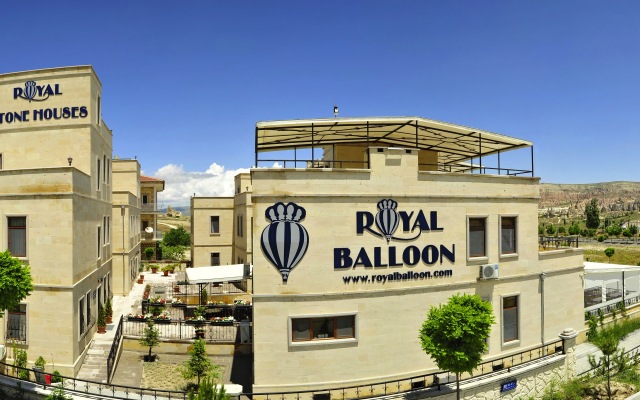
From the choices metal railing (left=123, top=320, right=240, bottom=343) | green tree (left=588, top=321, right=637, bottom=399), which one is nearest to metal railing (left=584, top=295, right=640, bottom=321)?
green tree (left=588, top=321, right=637, bottom=399)

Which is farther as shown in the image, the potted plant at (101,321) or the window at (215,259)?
the window at (215,259)

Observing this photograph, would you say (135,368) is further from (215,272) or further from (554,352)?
(554,352)

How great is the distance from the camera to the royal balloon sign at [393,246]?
15117mm

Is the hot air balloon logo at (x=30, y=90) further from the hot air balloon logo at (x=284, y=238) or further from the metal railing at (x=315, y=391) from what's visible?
the hot air balloon logo at (x=284, y=238)

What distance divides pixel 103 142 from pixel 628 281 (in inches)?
A: 1518

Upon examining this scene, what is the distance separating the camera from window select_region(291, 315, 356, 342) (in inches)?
571

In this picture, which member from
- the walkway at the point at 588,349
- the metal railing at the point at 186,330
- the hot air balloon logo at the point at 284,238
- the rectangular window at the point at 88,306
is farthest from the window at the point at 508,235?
the rectangular window at the point at 88,306

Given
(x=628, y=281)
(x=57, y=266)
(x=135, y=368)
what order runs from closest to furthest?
(x=57, y=266), (x=135, y=368), (x=628, y=281)

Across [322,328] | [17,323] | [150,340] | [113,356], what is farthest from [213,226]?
[322,328]

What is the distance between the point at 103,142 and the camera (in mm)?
23703

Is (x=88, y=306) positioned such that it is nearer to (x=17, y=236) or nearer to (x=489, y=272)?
(x=17, y=236)

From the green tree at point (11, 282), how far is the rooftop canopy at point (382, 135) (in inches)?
350

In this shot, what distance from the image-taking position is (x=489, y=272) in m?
16.8

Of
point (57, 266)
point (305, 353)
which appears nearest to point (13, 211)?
point (57, 266)
